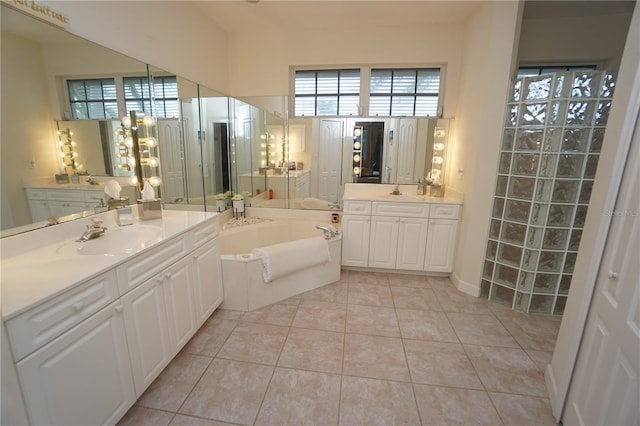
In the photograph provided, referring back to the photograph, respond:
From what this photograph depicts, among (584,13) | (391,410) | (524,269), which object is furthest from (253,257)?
(584,13)

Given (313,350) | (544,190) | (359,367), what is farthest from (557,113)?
(313,350)

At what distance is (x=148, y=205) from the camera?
206cm

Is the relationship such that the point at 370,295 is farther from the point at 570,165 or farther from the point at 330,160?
the point at 570,165

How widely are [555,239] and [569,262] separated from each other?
0.24m

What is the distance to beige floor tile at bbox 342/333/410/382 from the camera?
181cm

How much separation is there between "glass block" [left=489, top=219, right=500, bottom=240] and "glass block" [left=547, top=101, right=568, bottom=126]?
0.91 meters

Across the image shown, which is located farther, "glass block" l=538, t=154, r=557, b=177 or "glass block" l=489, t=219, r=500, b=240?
"glass block" l=489, t=219, r=500, b=240

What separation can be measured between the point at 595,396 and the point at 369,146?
2.80 metres

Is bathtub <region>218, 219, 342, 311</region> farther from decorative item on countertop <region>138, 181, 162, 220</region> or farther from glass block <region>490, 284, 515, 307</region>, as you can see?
glass block <region>490, 284, 515, 307</region>

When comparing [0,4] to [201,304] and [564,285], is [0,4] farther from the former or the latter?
[564,285]

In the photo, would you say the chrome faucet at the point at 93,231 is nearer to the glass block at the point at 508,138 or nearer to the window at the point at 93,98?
the window at the point at 93,98

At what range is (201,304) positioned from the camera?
2.08m

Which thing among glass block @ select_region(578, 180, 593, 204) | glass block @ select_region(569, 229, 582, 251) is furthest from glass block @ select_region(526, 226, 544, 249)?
glass block @ select_region(578, 180, 593, 204)

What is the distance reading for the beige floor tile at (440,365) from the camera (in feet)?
5.76
